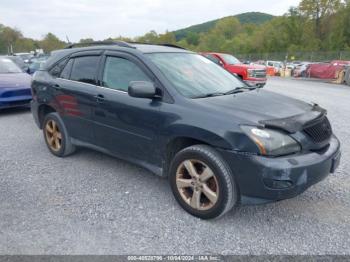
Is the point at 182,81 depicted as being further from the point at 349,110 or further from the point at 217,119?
the point at 349,110

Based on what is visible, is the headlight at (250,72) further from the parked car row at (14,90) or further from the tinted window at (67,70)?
the tinted window at (67,70)

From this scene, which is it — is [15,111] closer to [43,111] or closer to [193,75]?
[43,111]

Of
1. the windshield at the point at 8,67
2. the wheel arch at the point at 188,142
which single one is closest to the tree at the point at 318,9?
the windshield at the point at 8,67

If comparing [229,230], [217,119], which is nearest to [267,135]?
[217,119]

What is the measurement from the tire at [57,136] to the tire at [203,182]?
6.92 ft

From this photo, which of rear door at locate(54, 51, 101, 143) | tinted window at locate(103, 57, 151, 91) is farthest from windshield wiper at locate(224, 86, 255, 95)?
rear door at locate(54, 51, 101, 143)

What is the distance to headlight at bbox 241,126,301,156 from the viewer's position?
2.86 m

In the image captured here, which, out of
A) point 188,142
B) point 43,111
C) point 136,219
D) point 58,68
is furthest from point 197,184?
point 43,111

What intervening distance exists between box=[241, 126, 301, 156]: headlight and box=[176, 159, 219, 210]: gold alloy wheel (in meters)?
0.53

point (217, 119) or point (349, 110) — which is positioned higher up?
point (217, 119)

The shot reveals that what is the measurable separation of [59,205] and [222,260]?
187 centimetres

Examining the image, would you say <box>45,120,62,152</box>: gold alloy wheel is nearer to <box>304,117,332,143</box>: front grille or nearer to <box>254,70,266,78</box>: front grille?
<box>304,117,332,143</box>: front grille

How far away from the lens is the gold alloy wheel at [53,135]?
5.01 metres

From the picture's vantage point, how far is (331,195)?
12.3 feet
